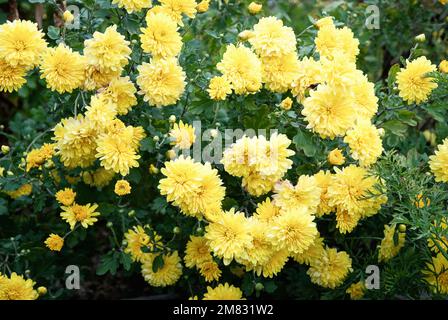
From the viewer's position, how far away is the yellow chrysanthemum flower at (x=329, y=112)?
6.19 ft

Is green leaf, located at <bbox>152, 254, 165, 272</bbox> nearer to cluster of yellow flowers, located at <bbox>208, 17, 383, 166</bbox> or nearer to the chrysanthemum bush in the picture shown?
the chrysanthemum bush

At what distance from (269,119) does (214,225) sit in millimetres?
442

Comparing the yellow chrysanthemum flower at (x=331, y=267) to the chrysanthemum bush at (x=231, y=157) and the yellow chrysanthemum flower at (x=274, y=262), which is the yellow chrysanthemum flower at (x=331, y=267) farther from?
the yellow chrysanthemum flower at (x=274, y=262)

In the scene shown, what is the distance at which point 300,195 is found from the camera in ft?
6.23

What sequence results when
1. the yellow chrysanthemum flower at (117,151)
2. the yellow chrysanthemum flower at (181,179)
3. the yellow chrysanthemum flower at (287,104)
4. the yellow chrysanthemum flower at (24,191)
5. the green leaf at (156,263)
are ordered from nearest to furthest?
the yellow chrysanthemum flower at (181,179) → the yellow chrysanthemum flower at (117,151) → the yellow chrysanthemum flower at (287,104) → the green leaf at (156,263) → the yellow chrysanthemum flower at (24,191)

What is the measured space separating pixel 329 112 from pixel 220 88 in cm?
37

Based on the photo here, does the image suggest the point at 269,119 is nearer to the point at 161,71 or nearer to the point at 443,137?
the point at 161,71

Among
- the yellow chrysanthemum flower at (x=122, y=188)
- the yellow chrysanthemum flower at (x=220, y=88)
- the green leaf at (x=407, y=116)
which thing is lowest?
the yellow chrysanthemum flower at (x=122, y=188)

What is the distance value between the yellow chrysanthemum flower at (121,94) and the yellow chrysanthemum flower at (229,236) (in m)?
0.51

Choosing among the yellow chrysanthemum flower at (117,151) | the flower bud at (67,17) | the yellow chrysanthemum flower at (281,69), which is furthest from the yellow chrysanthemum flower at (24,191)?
the yellow chrysanthemum flower at (281,69)

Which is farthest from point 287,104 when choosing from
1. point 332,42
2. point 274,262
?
point 274,262

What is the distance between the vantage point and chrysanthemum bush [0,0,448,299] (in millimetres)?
1873

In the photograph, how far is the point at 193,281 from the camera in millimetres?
2316
